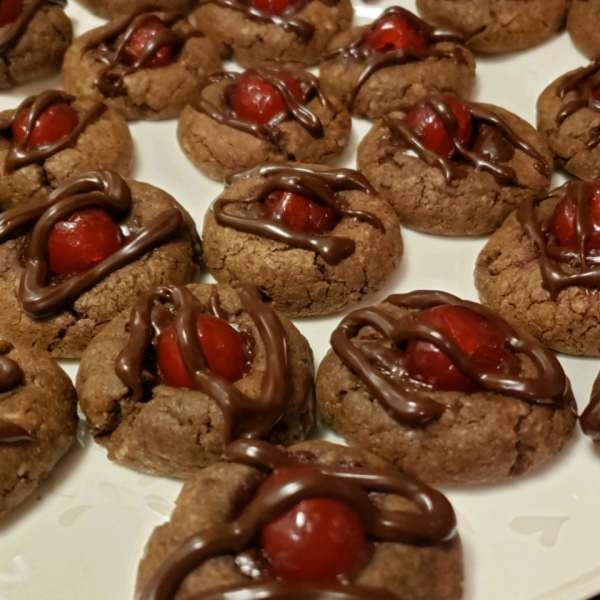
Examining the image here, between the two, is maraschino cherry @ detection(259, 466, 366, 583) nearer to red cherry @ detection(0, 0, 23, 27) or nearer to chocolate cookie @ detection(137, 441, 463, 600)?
chocolate cookie @ detection(137, 441, 463, 600)

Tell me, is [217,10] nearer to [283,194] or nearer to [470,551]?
[283,194]

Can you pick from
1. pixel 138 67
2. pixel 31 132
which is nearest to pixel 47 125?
pixel 31 132

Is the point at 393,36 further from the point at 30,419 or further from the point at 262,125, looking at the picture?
the point at 30,419

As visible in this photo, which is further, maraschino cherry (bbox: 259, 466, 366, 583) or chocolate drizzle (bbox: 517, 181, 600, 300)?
chocolate drizzle (bbox: 517, 181, 600, 300)

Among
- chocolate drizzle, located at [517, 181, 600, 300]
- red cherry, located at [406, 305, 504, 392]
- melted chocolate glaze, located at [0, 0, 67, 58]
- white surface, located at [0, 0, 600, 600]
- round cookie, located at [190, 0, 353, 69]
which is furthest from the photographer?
round cookie, located at [190, 0, 353, 69]

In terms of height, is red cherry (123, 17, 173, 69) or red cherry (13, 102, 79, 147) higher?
red cherry (123, 17, 173, 69)

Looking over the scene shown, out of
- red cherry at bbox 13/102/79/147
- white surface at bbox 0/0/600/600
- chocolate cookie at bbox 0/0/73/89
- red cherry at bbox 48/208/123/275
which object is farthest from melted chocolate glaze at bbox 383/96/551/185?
chocolate cookie at bbox 0/0/73/89

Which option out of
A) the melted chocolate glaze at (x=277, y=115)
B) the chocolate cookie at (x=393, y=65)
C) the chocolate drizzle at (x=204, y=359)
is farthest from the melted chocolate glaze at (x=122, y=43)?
the chocolate drizzle at (x=204, y=359)
